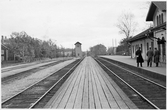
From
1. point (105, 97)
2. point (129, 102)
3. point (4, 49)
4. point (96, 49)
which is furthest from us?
point (96, 49)

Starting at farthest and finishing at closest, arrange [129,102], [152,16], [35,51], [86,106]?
[35,51] → [152,16] → [129,102] → [86,106]

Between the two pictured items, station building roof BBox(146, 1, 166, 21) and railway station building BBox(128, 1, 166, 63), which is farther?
station building roof BBox(146, 1, 166, 21)

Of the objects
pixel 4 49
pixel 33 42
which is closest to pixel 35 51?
pixel 33 42

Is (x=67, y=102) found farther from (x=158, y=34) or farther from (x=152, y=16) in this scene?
(x=152, y=16)

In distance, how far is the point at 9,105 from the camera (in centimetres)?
619

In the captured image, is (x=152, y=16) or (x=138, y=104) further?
(x=152, y=16)

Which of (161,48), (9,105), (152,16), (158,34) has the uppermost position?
(152,16)

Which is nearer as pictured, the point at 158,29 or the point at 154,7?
the point at 158,29

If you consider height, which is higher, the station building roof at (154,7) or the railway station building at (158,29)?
the station building roof at (154,7)

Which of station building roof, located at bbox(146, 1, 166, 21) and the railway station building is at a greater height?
station building roof, located at bbox(146, 1, 166, 21)

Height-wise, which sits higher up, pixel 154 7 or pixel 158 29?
pixel 154 7

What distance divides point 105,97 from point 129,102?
937 millimetres

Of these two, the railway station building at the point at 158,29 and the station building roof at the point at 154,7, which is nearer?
the railway station building at the point at 158,29

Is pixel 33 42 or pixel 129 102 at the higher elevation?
pixel 33 42
